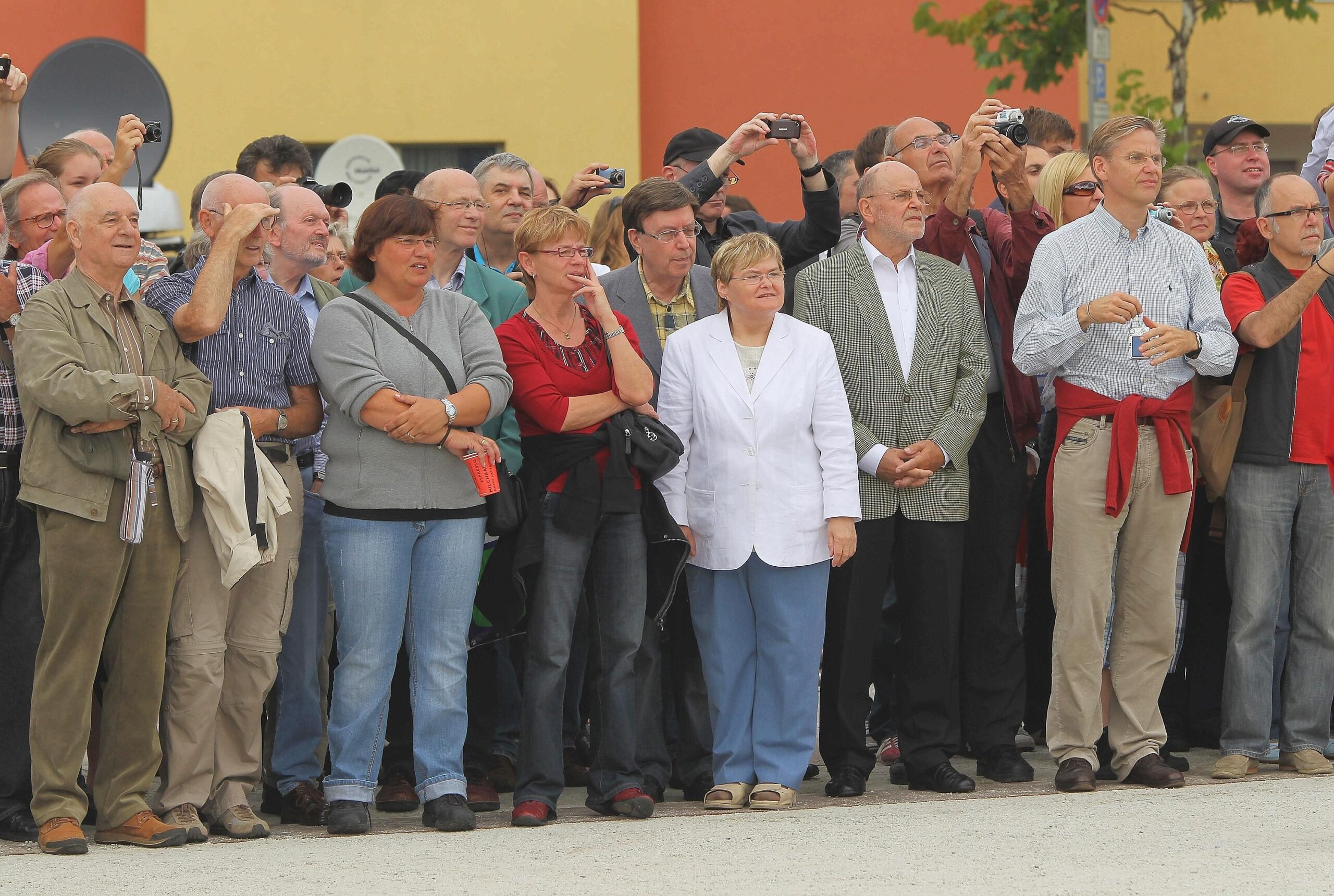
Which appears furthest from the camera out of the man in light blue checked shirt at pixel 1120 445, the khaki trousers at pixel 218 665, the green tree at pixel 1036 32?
the green tree at pixel 1036 32

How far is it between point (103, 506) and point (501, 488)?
1278 mm

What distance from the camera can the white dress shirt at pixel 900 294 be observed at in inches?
258

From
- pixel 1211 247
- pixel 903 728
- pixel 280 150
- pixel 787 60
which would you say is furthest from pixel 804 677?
pixel 787 60

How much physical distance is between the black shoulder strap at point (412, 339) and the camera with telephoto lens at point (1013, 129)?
2.29 m

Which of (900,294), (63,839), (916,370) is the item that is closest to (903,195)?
(900,294)

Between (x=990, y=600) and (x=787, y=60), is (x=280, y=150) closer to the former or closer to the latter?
(x=990, y=600)

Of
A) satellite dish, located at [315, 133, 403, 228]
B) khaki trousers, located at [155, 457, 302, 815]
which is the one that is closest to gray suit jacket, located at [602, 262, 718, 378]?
khaki trousers, located at [155, 457, 302, 815]

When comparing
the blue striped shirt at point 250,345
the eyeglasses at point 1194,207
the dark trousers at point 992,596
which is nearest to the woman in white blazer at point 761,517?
the dark trousers at point 992,596

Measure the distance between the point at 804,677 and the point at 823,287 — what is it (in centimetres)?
149

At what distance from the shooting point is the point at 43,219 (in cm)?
651

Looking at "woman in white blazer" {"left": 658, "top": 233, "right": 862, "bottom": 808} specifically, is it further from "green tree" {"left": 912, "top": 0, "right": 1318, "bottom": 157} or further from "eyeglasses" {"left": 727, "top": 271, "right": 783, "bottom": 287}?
"green tree" {"left": 912, "top": 0, "right": 1318, "bottom": 157}

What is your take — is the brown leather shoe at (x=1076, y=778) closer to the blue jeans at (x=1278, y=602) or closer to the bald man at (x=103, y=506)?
the blue jeans at (x=1278, y=602)

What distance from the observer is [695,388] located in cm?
631

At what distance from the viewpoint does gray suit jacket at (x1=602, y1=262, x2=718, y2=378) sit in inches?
260
